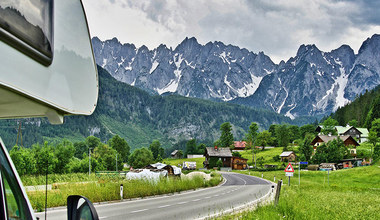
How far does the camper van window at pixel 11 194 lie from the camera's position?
77.9 inches

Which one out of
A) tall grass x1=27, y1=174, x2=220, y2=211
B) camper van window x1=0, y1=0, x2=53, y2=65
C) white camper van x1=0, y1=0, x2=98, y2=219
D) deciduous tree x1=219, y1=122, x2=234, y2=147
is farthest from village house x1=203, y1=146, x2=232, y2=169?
camper van window x1=0, y1=0, x2=53, y2=65

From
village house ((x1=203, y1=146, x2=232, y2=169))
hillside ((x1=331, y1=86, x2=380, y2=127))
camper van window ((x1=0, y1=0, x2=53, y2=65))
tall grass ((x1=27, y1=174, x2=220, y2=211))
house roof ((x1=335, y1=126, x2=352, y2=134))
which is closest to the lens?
camper van window ((x1=0, y1=0, x2=53, y2=65))

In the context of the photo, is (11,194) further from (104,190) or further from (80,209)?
(104,190)

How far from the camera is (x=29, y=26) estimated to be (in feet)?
6.31

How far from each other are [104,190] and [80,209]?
1762 centimetres

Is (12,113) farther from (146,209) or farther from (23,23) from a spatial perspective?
(146,209)

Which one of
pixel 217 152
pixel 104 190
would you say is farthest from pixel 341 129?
pixel 104 190

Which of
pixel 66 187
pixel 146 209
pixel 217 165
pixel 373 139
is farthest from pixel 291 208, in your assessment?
pixel 373 139

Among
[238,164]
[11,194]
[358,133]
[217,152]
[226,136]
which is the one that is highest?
[226,136]

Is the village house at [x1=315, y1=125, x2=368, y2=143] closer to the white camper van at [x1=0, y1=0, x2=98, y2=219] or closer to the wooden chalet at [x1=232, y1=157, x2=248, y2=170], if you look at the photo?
the wooden chalet at [x1=232, y1=157, x2=248, y2=170]

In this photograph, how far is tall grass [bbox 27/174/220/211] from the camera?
51.0 feet

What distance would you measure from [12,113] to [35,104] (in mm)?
454

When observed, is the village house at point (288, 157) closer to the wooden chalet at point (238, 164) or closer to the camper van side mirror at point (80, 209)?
the wooden chalet at point (238, 164)

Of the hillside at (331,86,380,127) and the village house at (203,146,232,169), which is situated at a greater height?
the hillside at (331,86,380,127)
